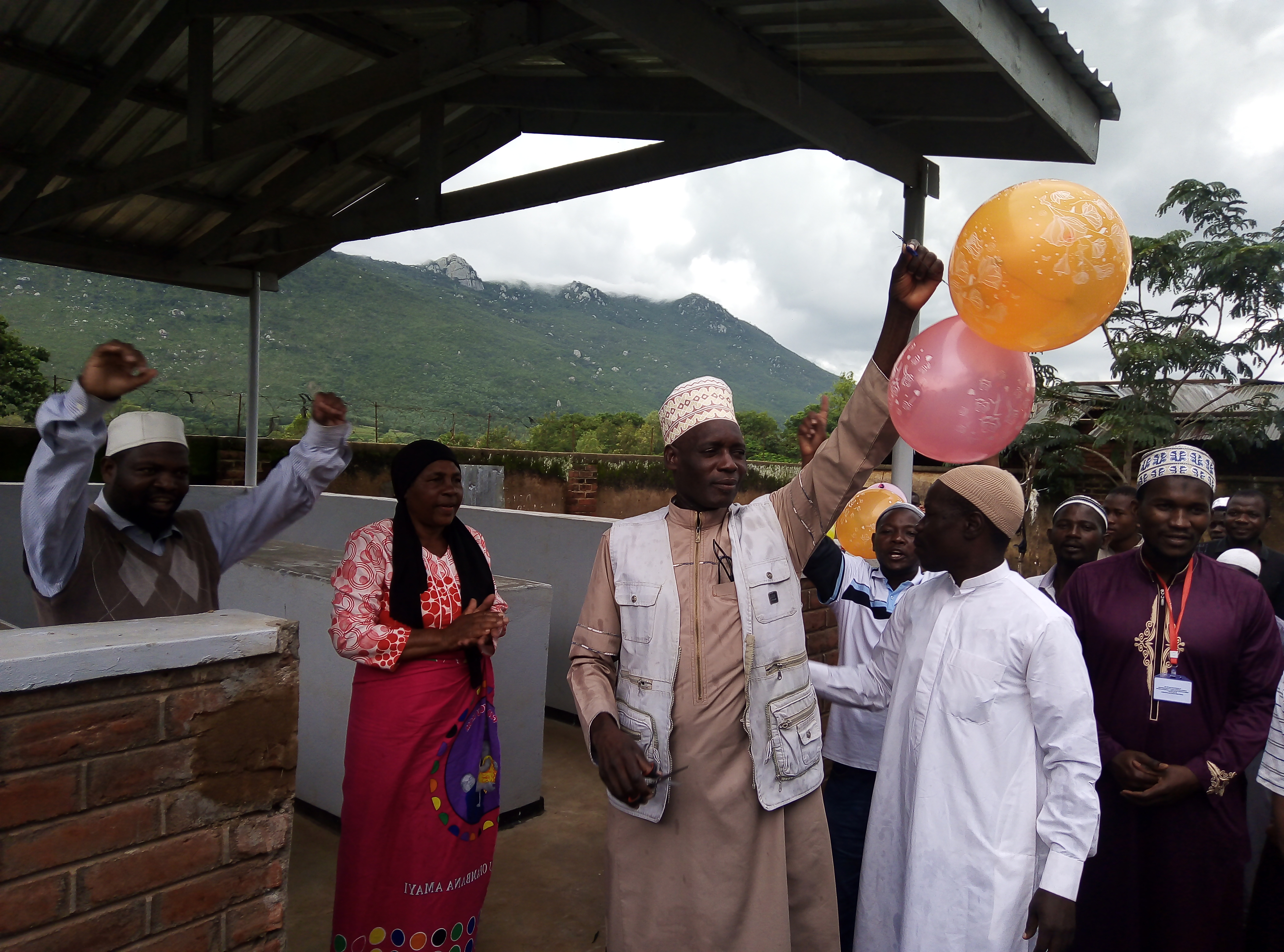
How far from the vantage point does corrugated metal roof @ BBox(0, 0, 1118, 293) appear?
331cm

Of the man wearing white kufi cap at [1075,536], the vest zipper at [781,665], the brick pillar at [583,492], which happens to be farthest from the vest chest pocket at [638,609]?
the brick pillar at [583,492]

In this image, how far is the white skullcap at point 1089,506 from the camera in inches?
120

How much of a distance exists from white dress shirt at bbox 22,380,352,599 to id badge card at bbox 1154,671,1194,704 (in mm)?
2322

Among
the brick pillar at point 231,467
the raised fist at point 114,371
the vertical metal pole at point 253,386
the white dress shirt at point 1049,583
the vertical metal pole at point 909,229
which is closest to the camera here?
the raised fist at point 114,371

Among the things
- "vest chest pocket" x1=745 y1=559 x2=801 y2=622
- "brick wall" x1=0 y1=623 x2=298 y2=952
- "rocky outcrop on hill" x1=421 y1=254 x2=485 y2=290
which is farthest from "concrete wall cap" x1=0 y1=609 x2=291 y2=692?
"rocky outcrop on hill" x1=421 y1=254 x2=485 y2=290

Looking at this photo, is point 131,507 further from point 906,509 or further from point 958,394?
point 906,509

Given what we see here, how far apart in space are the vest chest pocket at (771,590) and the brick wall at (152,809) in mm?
980

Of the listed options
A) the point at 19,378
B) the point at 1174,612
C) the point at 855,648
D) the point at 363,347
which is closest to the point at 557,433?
the point at 19,378

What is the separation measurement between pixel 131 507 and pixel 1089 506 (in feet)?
10.0

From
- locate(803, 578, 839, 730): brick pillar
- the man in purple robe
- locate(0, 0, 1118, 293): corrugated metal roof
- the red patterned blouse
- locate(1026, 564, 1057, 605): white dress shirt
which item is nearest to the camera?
the man in purple robe

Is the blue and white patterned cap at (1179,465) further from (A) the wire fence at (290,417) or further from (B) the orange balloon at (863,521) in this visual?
(A) the wire fence at (290,417)

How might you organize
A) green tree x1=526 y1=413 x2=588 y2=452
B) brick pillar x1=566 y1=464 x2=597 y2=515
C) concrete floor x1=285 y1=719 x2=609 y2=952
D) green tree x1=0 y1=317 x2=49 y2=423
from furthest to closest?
green tree x1=526 y1=413 x2=588 y2=452 → green tree x1=0 y1=317 x2=49 y2=423 → brick pillar x1=566 y1=464 x2=597 y2=515 → concrete floor x1=285 y1=719 x2=609 y2=952

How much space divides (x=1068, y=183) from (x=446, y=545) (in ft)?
6.31

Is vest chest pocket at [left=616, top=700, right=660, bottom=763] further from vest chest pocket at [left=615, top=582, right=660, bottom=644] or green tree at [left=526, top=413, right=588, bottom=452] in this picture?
green tree at [left=526, top=413, right=588, bottom=452]
